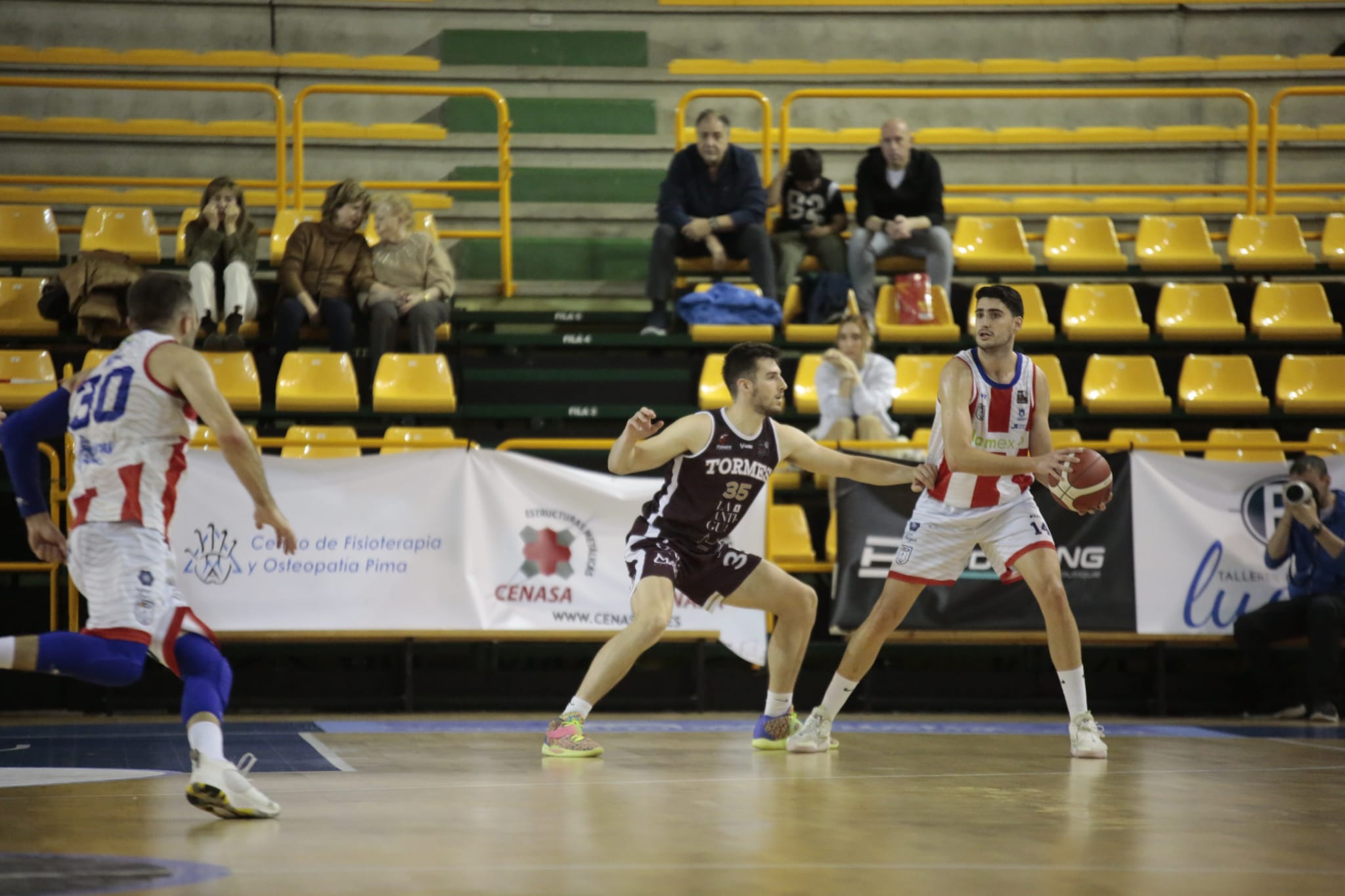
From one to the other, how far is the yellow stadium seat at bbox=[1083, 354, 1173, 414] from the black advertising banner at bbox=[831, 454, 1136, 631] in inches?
76.7

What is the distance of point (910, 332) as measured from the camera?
11.8 metres

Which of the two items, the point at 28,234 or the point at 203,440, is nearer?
the point at 203,440

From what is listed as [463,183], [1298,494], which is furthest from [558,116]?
[1298,494]

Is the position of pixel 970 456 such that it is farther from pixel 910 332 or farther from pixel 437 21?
pixel 437 21

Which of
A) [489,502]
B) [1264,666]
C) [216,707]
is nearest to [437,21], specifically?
[489,502]

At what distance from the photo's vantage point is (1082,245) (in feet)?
42.5

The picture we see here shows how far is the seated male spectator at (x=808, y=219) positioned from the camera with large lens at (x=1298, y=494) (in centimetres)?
429

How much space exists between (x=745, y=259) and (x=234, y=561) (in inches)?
202

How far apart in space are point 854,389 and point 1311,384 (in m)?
3.74

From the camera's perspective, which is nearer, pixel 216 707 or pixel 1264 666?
pixel 216 707

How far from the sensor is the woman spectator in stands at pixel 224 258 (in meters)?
10.9

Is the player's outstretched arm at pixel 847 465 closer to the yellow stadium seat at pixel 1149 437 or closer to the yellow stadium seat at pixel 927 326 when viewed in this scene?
the yellow stadium seat at pixel 1149 437

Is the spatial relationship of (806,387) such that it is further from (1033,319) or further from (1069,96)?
(1069,96)

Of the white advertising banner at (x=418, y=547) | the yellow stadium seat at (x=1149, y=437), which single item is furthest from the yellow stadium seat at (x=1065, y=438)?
the white advertising banner at (x=418, y=547)
